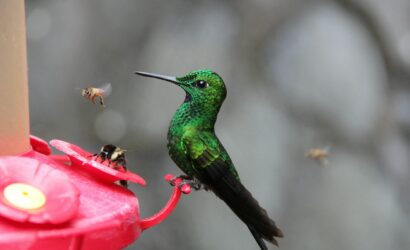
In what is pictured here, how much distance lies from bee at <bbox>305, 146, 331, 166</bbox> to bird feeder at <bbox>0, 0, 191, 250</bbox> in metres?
2.09

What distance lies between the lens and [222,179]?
76.4 inches

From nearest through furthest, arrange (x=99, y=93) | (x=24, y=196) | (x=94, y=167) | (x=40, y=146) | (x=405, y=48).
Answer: (x=24, y=196)
(x=94, y=167)
(x=40, y=146)
(x=99, y=93)
(x=405, y=48)

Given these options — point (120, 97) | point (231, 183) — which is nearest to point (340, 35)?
point (120, 97)

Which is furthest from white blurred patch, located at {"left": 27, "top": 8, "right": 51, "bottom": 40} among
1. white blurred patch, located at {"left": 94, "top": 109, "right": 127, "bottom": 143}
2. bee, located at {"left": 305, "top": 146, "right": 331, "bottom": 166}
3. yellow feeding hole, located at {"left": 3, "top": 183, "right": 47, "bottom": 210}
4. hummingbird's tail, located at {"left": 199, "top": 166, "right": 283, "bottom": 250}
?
yellow feeding hole, located at {"left": 3, "top": 183, "right": 47, "bottom": 210}

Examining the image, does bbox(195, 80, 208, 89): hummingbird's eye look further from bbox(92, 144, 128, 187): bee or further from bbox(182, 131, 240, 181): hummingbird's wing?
bbox(92, 144, 128, 187): bee

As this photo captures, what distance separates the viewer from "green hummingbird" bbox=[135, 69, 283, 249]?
1.91 meters

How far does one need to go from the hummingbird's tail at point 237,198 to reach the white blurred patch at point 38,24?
227 cm

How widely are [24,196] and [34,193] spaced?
4 centimetres

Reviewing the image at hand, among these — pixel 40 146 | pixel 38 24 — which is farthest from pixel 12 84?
pixel 38 24

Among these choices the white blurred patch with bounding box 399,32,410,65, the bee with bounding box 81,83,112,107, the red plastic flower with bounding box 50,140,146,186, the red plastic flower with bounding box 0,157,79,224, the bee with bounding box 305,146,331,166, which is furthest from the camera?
the white blurred patch with bounding box 399,32,410,65

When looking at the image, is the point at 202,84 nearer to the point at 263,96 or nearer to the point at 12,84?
the point at 12,84

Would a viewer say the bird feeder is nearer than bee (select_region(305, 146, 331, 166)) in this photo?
Yes

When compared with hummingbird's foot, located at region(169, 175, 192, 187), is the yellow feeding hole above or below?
below

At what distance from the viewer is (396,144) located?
4105mm
